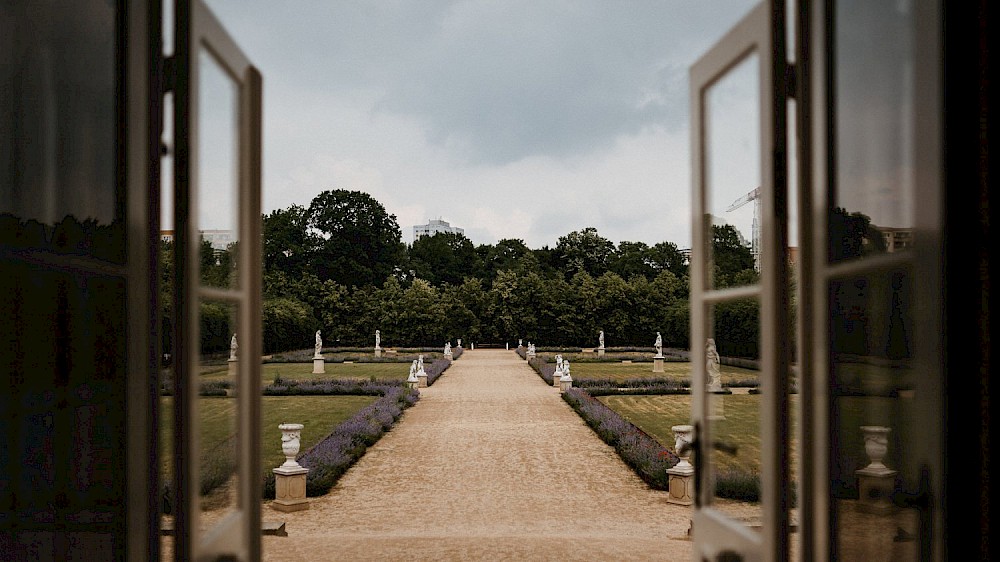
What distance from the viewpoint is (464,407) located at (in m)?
17.5

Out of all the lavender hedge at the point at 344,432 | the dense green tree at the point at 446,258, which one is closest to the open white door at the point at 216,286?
the lavender hedge at the point at 344,432

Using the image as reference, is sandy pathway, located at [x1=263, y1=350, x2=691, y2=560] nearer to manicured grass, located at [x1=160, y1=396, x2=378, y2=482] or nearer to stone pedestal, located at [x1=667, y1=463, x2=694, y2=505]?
stone pedestal, located at [x1=667, y1=463, x2=694, y2=505]

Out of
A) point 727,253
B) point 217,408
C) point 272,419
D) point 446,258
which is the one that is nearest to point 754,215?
point 727,253

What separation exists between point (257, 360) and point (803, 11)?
2040 millimetres

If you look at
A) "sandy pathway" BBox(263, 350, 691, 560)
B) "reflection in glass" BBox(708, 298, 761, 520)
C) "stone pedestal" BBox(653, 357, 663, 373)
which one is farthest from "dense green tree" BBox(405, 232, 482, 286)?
"reflection in glass" BBox(708, 298, 761, 520)

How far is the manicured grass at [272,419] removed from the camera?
2.54 metres

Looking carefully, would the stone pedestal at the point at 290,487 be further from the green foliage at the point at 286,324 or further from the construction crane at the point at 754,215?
the green foliage at the point at 286,324

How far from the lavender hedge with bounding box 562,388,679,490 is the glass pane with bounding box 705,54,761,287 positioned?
23.0 feet

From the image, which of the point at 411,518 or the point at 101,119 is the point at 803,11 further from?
the point at 411,518

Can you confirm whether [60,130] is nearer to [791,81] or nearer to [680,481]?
[791,81]

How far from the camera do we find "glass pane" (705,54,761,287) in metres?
2.80

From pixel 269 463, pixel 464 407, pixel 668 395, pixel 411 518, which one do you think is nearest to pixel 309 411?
pixel 464 407

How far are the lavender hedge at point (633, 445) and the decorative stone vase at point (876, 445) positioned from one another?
25.0 ft

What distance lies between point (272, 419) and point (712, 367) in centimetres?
1423
